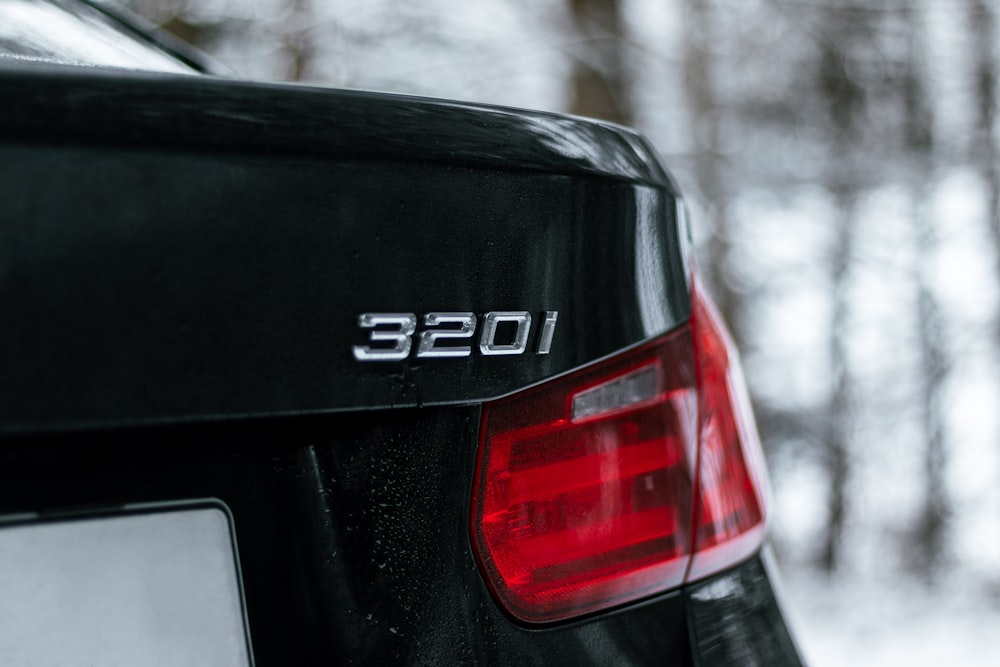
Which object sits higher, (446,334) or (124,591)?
(446,334)

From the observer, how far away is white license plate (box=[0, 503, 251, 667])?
0.80m

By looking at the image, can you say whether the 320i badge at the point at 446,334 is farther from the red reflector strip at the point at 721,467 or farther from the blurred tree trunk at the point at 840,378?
the blurred tree trunk at the point at 840,378

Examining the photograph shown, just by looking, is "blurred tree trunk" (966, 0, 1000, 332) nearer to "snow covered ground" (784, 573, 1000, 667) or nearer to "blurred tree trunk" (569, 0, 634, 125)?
"snow covered ground" (784, 573, 1000, 667)

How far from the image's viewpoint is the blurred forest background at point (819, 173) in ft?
25.1

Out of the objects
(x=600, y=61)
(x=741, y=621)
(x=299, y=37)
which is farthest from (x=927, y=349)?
(x=741, y=621)

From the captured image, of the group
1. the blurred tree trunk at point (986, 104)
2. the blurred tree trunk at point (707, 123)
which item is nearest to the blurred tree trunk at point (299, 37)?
the blurred tree trunk at point (707, 123)

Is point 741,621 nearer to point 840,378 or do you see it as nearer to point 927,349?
point 927,349

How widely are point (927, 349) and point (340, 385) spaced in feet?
24.9

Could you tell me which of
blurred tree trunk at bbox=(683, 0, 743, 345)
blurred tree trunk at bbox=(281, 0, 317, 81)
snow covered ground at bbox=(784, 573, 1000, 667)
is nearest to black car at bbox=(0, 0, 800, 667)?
snow covered ground at bbox=(784, 573, 1000, 667)

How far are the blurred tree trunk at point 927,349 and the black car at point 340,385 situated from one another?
707cm

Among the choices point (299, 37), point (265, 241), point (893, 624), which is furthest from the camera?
point (299, 37)

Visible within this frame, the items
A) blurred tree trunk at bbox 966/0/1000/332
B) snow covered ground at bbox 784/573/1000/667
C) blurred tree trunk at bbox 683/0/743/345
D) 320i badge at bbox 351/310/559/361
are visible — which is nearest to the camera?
320i badge at bbox 351/310/559/361

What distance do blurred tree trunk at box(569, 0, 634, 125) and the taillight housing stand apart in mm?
7146

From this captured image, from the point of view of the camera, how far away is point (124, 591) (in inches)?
32.7
